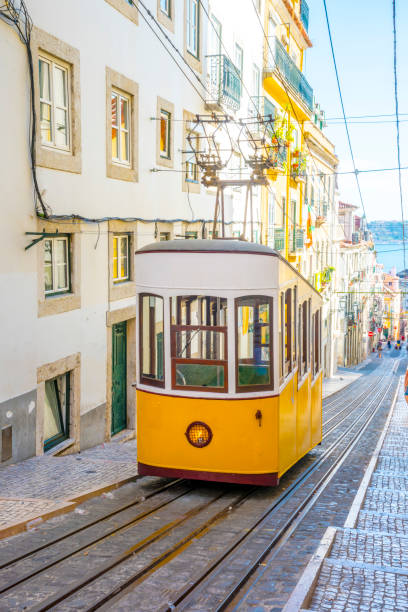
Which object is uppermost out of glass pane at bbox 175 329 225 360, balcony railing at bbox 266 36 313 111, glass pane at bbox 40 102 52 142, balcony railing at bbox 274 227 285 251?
balcony railing at bbox 266 36 313 111

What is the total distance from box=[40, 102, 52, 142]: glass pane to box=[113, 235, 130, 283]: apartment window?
3115 mm

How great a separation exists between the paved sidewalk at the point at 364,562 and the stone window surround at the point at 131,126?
7263mm

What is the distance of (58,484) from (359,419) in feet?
48.0

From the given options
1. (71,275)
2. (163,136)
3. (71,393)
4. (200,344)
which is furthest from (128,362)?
(200,344)

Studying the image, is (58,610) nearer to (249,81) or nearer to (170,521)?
(170,521)

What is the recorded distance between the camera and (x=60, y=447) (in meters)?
11.4

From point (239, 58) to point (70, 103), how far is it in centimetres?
1270

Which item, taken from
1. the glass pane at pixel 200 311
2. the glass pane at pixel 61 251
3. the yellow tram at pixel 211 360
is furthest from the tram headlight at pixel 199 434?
the glass pane at pixel 61 251

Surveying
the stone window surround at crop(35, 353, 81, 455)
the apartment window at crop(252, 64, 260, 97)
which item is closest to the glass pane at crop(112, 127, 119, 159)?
the stone window surround at crop(35, 353, 81, 455)

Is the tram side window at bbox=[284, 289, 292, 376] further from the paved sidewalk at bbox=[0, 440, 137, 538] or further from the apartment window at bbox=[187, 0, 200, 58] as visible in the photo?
the apartment window at bbox=[187, 0, 200, 58]

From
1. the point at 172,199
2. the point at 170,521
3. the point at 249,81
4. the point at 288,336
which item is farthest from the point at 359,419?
the point at 170,521

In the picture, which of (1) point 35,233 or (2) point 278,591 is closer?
(2) point 278,591

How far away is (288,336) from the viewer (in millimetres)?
8781

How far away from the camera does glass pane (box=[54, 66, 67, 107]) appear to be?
11.3 m
